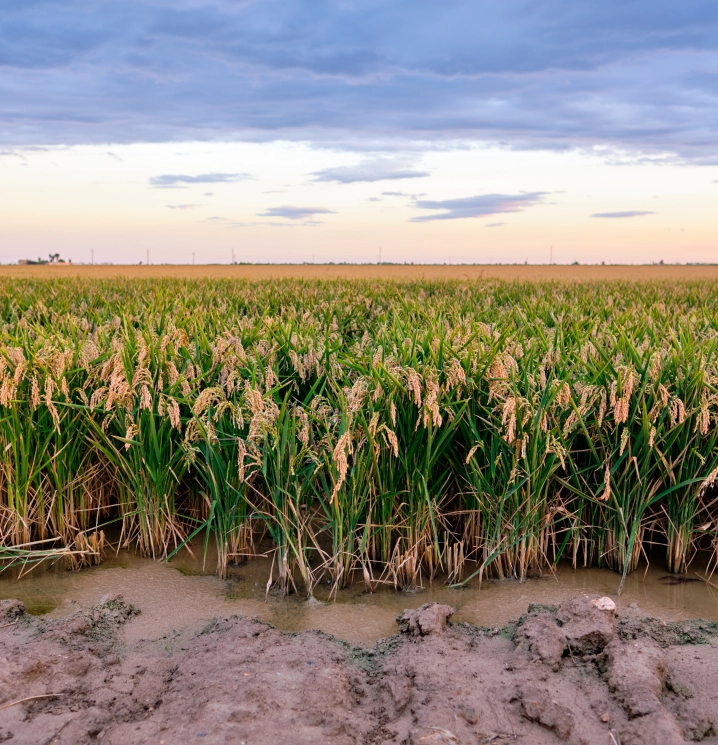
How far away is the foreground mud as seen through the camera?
1.92m

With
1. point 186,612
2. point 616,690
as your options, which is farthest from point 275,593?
point 616,690

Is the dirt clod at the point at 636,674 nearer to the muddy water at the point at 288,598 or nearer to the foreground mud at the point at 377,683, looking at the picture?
the foreground mud at the point at 377,683

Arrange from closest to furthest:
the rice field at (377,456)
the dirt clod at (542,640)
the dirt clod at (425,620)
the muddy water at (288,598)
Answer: the dirt clod at (542,640) < the dirt clod at (425,620) < the muddy water at (288,598) < the rice field at (377,456)

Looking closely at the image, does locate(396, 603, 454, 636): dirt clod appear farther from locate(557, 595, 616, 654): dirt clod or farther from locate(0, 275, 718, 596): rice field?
locate(557, 595, 616, 654): dirt clod

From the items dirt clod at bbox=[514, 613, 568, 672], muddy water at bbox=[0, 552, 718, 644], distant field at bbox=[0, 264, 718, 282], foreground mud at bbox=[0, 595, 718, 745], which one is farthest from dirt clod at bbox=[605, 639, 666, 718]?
distant field at bbox=[0, 264, 718, 282]

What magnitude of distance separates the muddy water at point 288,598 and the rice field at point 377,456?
0.28ft

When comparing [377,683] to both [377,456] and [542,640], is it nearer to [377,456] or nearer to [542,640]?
[542,640]

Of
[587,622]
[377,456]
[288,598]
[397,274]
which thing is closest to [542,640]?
[587,622]

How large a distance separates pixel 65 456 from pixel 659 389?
2.78 meters

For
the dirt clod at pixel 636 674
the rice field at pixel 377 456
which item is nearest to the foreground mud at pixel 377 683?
the dirt clod at pixel 636 674

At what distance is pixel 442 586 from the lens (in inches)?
119

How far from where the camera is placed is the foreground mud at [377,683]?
1.92 m

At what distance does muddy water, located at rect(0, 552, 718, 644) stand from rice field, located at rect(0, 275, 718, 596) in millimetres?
86

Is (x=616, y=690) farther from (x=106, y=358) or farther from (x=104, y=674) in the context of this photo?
(x=106, y=358)
